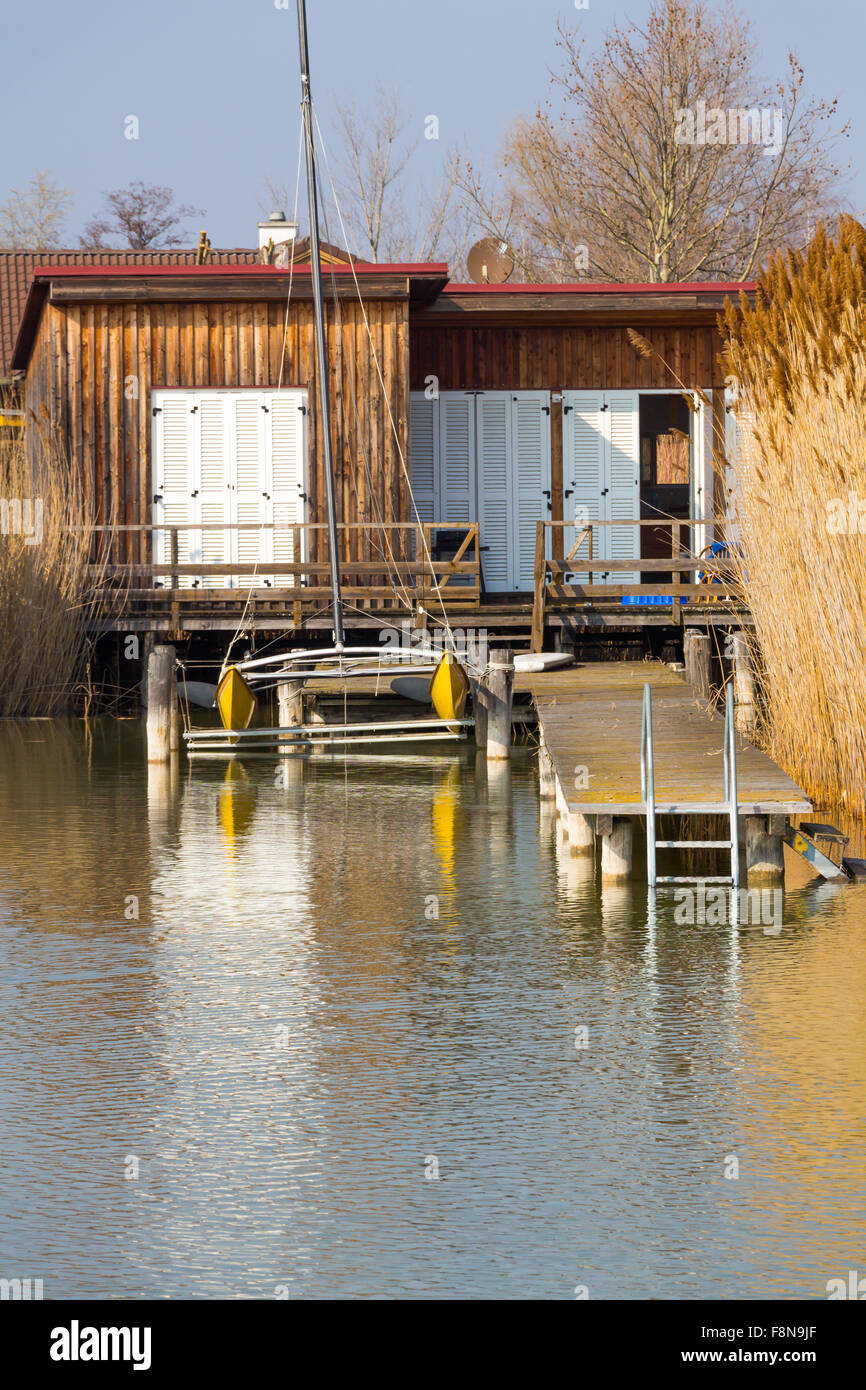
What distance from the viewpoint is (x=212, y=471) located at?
2131 cm

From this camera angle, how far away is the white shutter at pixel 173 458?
21.3 metres

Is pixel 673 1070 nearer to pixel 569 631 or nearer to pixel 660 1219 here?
pixel 660 1219

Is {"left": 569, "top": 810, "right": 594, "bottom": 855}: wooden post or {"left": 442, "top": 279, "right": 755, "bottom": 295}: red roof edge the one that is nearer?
{"left": 569, "top": 810, "right": 594, "bottom": 855}: wooden post

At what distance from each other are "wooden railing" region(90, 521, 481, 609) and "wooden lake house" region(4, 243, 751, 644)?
0.12 ft

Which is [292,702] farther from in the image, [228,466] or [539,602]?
[228,466]

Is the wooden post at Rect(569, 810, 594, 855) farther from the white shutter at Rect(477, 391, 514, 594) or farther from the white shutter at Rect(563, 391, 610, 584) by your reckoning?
the white shutter at Rect(563, 391, 610, 584)

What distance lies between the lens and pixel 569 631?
64.9ft

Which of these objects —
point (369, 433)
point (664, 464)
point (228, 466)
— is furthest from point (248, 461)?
point (664, 464)

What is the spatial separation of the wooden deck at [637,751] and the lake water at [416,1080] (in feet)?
1.72

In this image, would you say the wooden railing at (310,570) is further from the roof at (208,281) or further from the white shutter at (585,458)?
the roof at (208,281)

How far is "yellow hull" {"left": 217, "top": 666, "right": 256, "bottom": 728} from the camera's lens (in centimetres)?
1508

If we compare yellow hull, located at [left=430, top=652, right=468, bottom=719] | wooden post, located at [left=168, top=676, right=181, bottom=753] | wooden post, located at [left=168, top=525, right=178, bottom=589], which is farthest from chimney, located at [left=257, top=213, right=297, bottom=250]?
yellow hull, located at [left=430, top=652, right=468, bottom=719]

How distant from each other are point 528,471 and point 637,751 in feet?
38.7

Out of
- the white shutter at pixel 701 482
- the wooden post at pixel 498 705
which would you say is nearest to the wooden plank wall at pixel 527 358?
the white shutter at pixel 701 482
